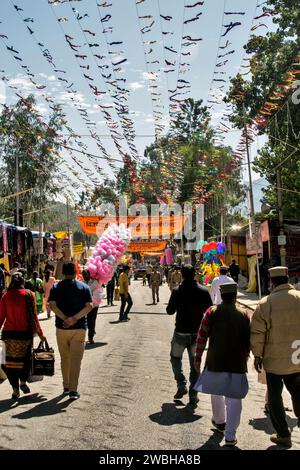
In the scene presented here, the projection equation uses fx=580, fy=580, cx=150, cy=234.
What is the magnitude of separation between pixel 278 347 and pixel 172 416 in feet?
6.09

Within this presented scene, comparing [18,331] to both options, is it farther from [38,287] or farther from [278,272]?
[38,287]

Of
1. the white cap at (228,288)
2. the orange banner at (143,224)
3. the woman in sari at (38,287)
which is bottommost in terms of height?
the woman in sari at (38,287)

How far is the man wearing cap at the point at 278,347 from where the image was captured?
6145mm

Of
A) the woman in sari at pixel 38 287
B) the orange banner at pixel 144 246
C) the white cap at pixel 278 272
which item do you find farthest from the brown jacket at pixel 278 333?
the orange banner at pixel 144 246

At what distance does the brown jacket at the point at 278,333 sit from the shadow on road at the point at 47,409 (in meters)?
2.82

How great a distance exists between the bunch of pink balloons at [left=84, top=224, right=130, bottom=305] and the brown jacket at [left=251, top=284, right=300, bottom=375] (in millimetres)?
8763

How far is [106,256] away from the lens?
16188 mm

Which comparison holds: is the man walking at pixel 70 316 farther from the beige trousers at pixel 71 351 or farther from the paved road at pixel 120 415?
the paved road at pixel 120 415

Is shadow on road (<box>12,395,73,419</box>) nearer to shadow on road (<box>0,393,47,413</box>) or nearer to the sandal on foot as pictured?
shadow on road (<box>0,393,47,413</box>)

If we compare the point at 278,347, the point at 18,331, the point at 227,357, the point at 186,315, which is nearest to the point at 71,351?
the point at 18,331

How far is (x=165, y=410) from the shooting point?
24.6 feet

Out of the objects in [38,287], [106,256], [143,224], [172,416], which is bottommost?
[172,416]

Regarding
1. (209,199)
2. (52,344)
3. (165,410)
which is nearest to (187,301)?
(165,410)

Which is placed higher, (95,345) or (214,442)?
(214,442)
